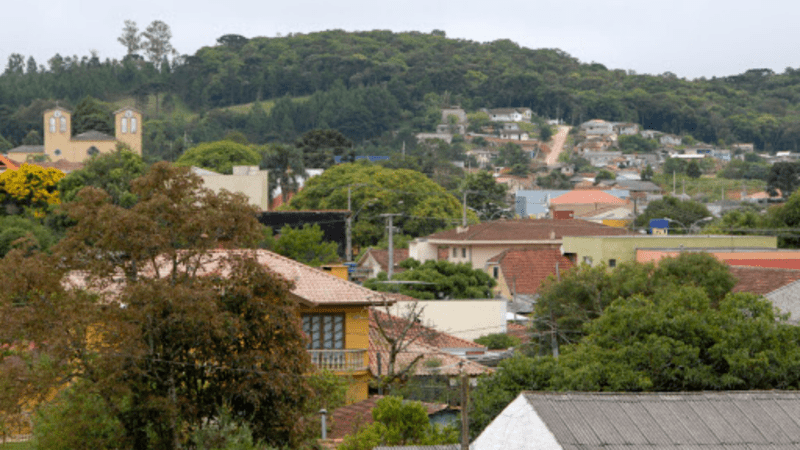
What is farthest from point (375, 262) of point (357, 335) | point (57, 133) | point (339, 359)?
point (57, 133)

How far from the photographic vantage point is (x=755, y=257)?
39875mm

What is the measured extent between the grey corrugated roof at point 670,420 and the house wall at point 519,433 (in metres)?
0.09

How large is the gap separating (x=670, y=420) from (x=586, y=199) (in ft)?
298

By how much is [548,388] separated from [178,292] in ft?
24.4

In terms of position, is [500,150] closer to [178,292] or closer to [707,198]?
[707,198]

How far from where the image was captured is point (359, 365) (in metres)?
27.2

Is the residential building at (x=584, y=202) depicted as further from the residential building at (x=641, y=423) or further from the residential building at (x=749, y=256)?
the residential building at (x=641, y=423)

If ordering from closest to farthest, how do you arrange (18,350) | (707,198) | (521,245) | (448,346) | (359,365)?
1. (18,350)
2. (359,365)
3. (448,346)
4. (521,245)
5. (707,198)

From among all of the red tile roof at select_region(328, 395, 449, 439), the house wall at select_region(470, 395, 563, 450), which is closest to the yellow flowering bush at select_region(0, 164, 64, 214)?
the red tile roof at select_region(328, 395, 449, 439)

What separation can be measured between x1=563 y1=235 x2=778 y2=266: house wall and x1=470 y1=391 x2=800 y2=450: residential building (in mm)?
26242

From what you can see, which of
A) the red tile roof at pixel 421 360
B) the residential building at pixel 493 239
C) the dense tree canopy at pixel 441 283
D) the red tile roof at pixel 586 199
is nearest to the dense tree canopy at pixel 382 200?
the residential building at pixel 493 239

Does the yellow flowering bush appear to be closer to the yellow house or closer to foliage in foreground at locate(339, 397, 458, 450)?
the yellow house

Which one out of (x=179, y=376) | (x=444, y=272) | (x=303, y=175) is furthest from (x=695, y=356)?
(x=303, y=175)

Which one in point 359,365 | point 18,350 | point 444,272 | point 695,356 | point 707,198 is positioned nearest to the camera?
point 18,350
